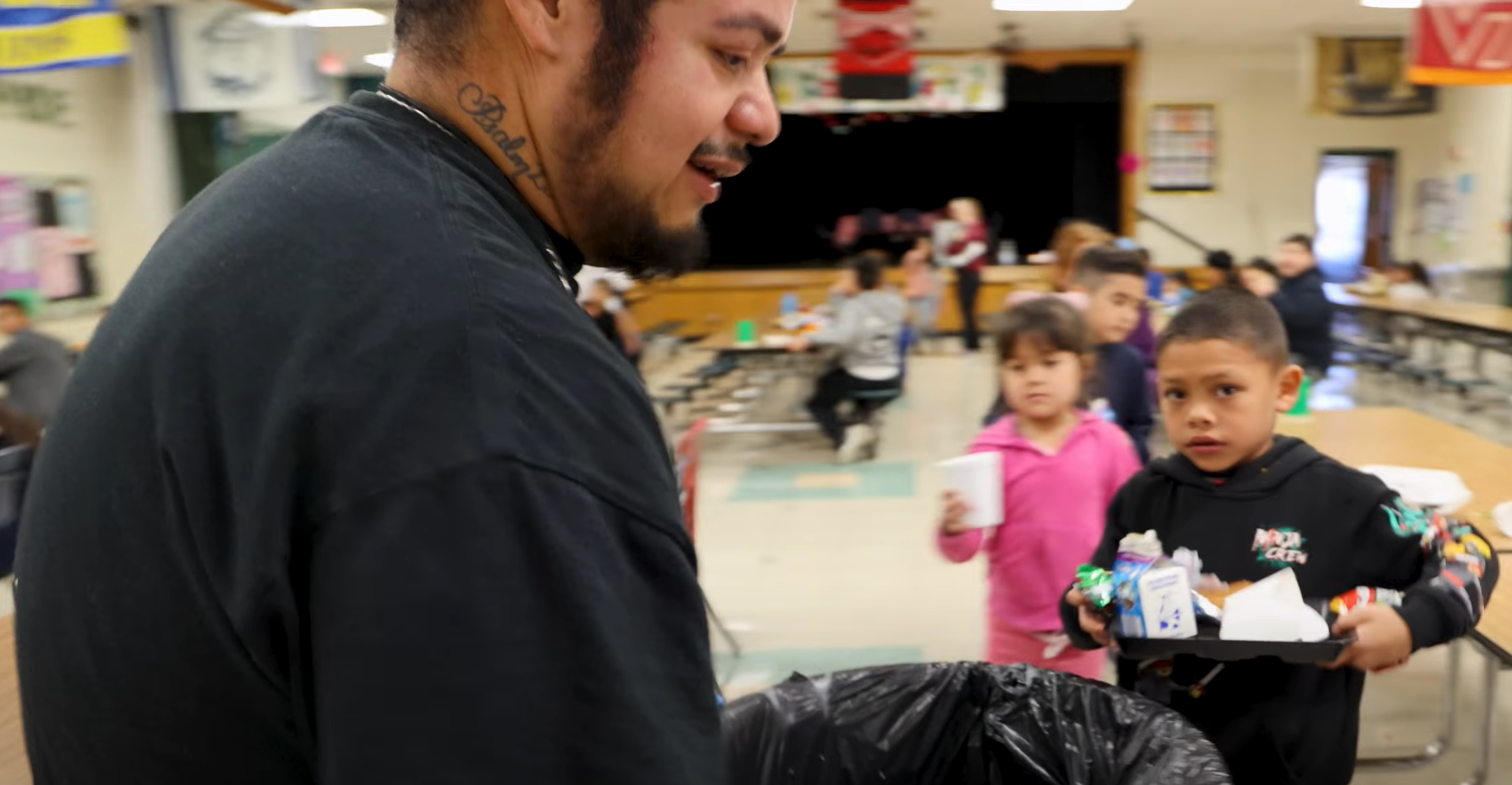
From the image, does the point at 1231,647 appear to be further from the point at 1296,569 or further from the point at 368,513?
the point at 368,513

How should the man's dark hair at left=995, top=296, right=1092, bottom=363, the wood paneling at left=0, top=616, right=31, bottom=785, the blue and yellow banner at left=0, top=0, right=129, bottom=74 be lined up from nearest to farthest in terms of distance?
1. the wood paneling at left=0, top=616, right=31, bottom=785
2. the man's dark hair at left=995, top=296, right=1092, bottom=363
3. the blue and yellow banner at left=0, top=0, right=129, bottom=74

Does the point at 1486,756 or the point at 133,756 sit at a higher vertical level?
the point at 133,756

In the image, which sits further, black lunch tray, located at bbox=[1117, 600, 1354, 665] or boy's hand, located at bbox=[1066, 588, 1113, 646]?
boy's hand, located at bbox=[1066, 588, 1113, 646]

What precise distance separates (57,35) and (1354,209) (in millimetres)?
13781

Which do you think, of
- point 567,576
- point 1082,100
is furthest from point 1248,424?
point 1082,100

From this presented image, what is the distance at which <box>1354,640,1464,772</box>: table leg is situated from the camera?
9.71 ft

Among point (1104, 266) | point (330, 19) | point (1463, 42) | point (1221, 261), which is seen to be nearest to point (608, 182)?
point (1104, 266)

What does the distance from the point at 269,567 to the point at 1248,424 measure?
171 centimetres

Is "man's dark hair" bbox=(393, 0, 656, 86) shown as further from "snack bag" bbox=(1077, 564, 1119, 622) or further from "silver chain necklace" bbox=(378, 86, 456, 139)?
"snack bag" bbox=(1077, 564, 1119, 622)

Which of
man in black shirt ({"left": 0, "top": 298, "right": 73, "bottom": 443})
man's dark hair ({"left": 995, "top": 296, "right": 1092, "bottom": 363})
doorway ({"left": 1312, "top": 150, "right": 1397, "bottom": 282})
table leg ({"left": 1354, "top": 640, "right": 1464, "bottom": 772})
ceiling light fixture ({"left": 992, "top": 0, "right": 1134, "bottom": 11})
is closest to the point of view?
man's dark hair ({"left": 995, "top": 296, "right": 1092, "bottom": 363})

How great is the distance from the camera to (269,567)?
507 mm

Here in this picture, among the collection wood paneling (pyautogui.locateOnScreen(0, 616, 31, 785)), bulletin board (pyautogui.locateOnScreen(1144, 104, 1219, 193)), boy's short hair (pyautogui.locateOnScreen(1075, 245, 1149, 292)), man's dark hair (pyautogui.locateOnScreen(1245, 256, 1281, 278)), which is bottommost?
A: wood paneling (pyautogui.locateOnScreen(0, 616, 31, 785))

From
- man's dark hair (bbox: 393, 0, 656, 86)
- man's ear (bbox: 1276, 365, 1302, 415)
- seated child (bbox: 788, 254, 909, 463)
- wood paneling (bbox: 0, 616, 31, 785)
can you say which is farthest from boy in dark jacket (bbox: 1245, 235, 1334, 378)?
man's dark hair (bbox: 393, 0, 656, 86)

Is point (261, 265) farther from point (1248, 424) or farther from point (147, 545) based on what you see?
point (1248, 424)
